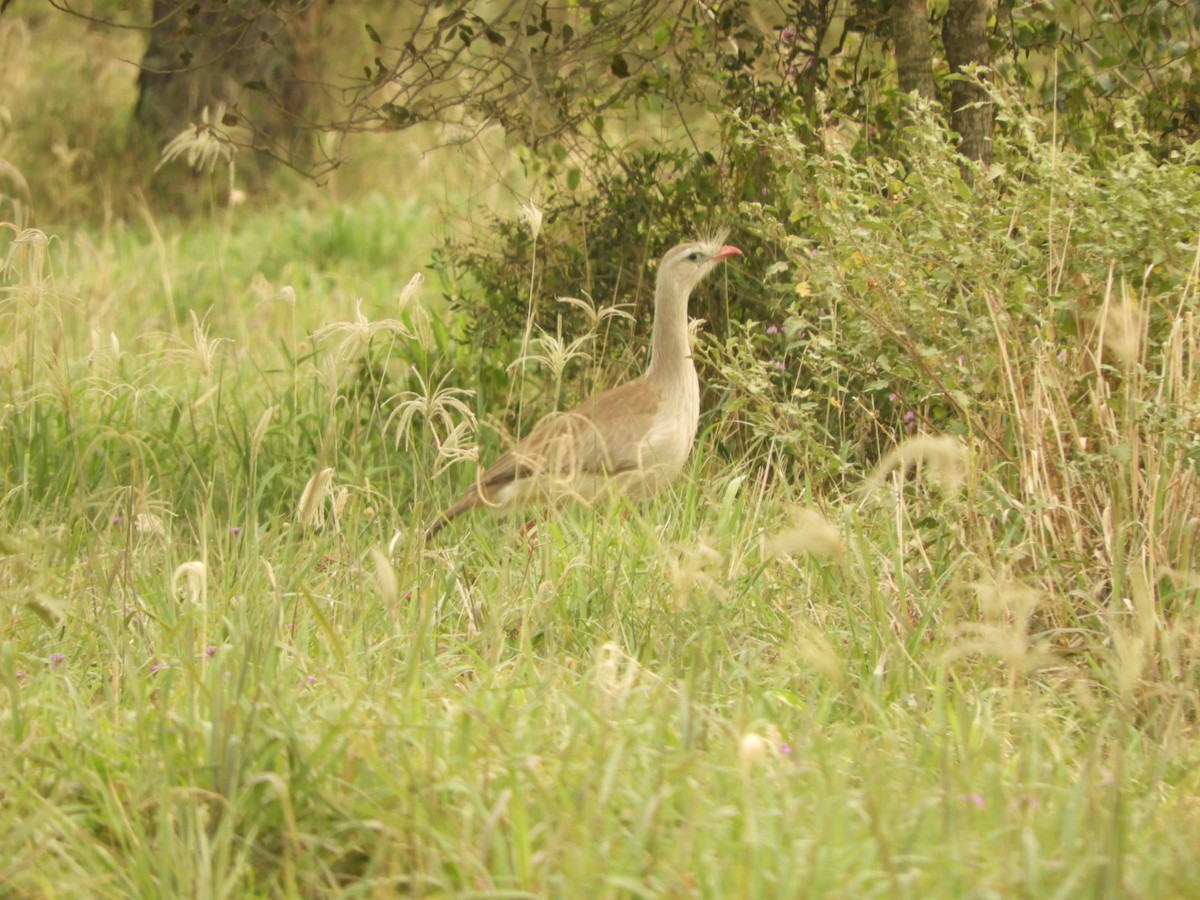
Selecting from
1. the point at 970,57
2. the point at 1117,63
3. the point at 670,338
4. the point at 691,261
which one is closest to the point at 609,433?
the point at 670,338

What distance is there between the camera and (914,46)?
4.91 meters

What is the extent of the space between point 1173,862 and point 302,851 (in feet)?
4.36

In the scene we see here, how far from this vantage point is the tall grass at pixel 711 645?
2.37 meters

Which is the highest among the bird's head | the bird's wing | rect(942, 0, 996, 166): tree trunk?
rect(942, 0, 996, 166): tree trunk

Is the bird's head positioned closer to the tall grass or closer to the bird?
the bird

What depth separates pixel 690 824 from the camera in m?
2.23

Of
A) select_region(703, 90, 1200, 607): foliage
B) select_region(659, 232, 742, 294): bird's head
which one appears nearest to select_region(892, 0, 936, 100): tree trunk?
select_region(659, 232, 742, 294): bird's head

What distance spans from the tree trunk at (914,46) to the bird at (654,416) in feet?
2.58

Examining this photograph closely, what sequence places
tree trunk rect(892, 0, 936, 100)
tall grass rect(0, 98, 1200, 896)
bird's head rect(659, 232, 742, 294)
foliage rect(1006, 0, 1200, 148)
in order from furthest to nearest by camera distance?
bird's head rect(659, 232, 742, 294) → tree trunk rect(892, 0, 936, 100) → foliage rect(1006, 0, 1200, 148) → tall grass rect(0, 98, 1200, 896)

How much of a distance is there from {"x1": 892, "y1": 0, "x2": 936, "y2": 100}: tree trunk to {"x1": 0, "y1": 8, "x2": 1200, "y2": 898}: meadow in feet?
1.57

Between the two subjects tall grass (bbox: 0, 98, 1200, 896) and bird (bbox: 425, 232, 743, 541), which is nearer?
tall grass (bbox: 0, 98, 1200, 896)

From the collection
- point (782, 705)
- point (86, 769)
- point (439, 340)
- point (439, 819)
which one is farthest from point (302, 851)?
point (439, 340)

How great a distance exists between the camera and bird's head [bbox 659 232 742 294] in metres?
5.19

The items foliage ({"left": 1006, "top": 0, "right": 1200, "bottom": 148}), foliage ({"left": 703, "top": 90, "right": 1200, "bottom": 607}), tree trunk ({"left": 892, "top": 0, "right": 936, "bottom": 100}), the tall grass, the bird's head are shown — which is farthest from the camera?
the bird's head
